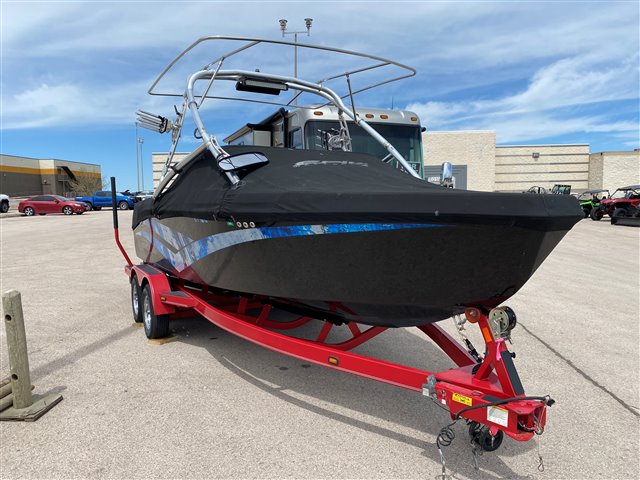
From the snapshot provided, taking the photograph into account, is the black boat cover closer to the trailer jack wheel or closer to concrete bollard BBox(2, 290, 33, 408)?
the trailer jack wheel

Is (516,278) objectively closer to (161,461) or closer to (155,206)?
(161,461)

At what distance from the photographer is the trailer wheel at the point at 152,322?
4934 mm

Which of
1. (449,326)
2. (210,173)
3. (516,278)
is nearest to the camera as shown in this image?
(516,278)

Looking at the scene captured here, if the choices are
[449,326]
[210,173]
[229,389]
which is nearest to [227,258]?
[210,173]

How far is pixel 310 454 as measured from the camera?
2834mm

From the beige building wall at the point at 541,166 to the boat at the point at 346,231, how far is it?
40.6m

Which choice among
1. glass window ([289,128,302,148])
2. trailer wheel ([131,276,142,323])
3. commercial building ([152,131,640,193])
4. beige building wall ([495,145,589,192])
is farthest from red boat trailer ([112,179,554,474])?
beige building wall ([495,145,589,192])

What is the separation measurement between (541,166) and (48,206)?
1569 inches

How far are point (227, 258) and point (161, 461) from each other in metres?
1.47

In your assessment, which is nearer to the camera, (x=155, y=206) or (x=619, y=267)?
(x=155, y=206)

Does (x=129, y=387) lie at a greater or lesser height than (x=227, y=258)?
lesser

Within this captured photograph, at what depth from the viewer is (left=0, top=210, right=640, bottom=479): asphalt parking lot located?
2727mm

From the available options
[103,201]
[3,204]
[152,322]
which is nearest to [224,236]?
[152,322]

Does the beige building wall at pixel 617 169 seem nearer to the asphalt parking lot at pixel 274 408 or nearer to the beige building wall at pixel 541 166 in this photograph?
the beige building wall at pixel 541 166
